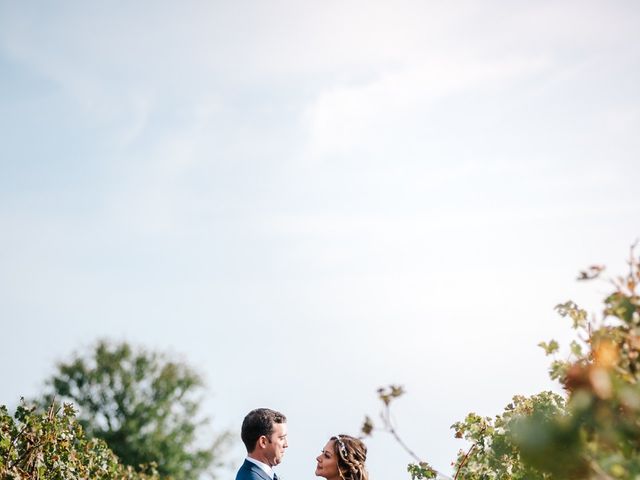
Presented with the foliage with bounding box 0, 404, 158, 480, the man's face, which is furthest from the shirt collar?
the foliage with bounding box 0, 404, 158, 480

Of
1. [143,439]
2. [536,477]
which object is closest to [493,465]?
[536,477]

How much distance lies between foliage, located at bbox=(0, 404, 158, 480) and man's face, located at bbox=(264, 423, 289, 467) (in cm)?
245

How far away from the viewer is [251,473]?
7.19 m

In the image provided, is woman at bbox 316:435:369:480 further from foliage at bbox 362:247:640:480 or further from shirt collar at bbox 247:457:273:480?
foliage at bbox 362:247:640:480

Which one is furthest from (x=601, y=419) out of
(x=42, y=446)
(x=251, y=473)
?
(x=42, y=446)

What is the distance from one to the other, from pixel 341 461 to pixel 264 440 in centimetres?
102

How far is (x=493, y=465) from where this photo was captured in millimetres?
5461

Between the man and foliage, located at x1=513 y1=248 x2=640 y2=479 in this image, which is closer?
foliage, located at x1=513 y1=248 x2=640 y2=479

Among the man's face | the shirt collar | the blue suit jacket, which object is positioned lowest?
the blue suit jacket

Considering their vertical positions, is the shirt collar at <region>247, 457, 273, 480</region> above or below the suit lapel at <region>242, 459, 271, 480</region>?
above

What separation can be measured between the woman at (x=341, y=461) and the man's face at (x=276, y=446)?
531 mm

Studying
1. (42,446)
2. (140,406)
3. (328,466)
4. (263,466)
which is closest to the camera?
(263,466)

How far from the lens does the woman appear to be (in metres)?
7.76

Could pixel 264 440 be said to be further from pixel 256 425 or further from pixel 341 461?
pixel 341 461
